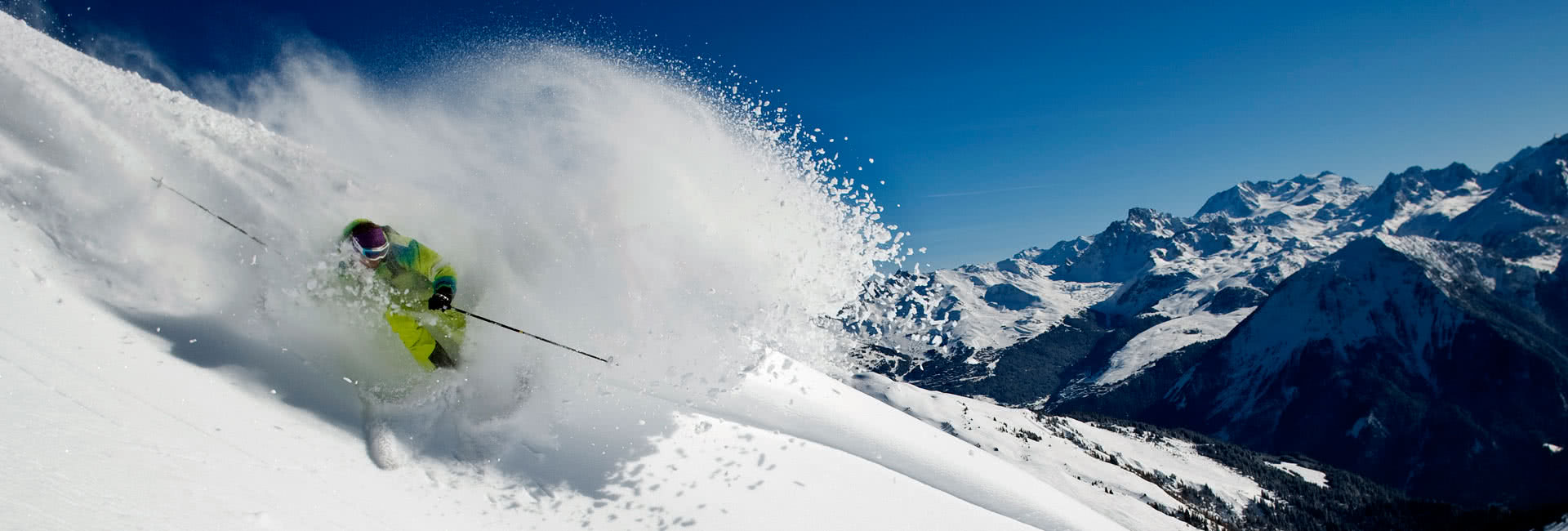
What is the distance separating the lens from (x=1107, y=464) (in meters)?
124

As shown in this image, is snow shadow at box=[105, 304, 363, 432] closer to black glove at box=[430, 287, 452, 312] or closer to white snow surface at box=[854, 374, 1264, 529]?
black glove at box=[430, 287, 452, 312]

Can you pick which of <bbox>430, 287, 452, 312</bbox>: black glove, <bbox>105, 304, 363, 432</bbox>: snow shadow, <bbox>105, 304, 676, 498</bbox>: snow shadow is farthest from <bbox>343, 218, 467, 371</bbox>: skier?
<bbox>105, 304, 363, 432</bbox>: snow shadow

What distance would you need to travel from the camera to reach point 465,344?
395 inches

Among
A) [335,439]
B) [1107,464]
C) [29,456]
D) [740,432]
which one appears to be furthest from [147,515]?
[1107,464]

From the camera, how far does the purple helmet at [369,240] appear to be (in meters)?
8.77

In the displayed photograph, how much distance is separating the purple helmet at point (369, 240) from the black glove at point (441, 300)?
85cm

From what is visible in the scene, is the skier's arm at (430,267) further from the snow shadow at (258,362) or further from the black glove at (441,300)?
the snow shadow at (258,362)

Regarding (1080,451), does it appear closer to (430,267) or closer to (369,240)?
(430,267)

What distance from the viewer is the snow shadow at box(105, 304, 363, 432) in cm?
825

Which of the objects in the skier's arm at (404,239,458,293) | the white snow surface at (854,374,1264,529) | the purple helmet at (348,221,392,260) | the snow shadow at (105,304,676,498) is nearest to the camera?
the snow shadow at (105,304,676,498)

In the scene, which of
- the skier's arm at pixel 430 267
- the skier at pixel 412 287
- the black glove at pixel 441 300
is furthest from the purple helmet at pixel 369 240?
the black glove at pixel 441 300

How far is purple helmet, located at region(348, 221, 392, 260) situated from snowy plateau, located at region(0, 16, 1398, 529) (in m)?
1.19

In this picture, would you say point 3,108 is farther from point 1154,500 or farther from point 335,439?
point 1154,500

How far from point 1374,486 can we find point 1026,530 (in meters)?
256
